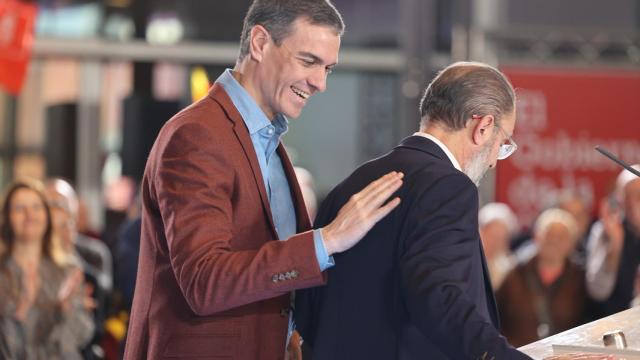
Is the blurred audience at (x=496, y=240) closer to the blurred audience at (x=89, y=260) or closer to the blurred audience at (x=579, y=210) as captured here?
the blurred audience at (x=579, y=210)

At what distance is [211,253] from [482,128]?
0.60m

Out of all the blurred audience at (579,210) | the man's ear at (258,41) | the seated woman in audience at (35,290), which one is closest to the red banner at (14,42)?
the seated woman in audience at (35,290)

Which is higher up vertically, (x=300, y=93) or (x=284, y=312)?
(x=300, y=93)

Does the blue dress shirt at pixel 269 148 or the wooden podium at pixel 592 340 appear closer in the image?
the wooden podium at pixel 592 340

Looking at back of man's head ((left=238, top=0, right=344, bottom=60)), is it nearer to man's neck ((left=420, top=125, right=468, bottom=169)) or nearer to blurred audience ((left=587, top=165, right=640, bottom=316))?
man's neck ((left=420, top=125, right=468, bottom=169))

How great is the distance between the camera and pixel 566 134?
9.38 m

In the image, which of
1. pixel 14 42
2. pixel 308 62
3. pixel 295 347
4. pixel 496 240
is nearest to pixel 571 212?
pixel 496 240

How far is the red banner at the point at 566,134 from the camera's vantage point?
29.8 feet

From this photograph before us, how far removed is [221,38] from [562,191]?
4295 mm

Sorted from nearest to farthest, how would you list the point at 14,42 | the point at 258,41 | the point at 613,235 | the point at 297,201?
the point at 258,41
the point at 297,201
the point at 613,235
the point at 14,42

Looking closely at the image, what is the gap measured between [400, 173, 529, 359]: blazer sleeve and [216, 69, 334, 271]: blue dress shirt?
1.27 feet

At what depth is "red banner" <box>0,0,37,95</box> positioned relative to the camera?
7074 millimetres

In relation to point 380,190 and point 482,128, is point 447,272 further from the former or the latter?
point 482,128

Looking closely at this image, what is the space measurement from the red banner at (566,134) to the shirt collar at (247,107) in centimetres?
631
